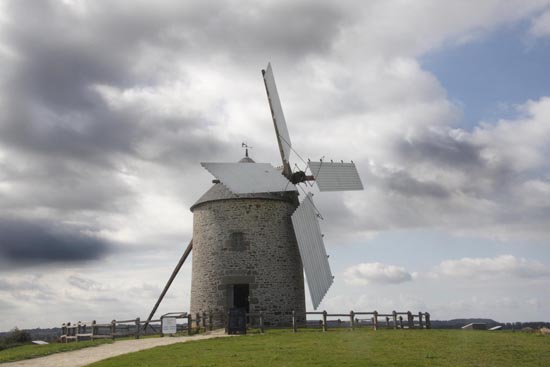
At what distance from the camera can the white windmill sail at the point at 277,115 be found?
87.1 feet

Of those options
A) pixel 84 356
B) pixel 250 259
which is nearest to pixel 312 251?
pixel 250 259

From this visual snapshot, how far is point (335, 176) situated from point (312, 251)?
3976 millimetres

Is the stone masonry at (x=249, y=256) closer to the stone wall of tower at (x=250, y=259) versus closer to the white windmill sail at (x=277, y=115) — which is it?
the stone wall of tower at (x=250, y=259)

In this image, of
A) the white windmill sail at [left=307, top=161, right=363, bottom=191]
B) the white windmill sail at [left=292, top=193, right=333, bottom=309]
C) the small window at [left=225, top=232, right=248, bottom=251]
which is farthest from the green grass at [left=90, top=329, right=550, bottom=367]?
the white windmill sail at [left=307, top=161, right=363, bottom=191]

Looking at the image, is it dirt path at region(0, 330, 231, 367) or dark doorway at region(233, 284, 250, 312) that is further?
dark doorway at region(233, 284, 250, 312)

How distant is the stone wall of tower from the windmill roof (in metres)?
0.20

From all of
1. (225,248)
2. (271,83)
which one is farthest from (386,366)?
(271,83)

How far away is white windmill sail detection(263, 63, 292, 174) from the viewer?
26.5 metres

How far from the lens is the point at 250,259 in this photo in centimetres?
2483

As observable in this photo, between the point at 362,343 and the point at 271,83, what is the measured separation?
14586 mm

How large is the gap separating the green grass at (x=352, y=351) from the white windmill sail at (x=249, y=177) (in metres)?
6.67

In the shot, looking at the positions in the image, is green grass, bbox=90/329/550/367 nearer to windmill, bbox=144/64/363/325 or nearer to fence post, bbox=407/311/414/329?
fence post, bbox=407/311/414/329

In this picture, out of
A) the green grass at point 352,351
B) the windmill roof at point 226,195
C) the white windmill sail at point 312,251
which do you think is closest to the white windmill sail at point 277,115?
the windmill roof at point 226,195

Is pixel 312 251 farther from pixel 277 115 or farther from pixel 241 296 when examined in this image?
pixel 277 115
